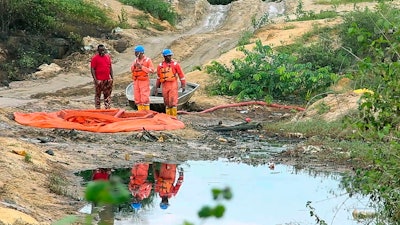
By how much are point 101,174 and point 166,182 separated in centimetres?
97

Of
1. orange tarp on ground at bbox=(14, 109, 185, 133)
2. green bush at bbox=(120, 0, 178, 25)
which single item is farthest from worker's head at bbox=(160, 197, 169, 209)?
green bush at bbox=(120, 0, 178, 25)

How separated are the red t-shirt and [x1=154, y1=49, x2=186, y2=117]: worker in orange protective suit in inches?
42.6

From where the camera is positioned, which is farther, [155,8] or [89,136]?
[155,8]

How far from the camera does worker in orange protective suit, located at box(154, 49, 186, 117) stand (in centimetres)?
1661

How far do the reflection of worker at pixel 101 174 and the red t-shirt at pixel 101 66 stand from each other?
5.12 metres

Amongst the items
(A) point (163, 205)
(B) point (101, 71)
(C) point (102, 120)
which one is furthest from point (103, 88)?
(A) point (163, 205)

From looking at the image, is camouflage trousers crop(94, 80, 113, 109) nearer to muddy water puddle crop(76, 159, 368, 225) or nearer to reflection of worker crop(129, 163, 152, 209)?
muddy water puddle crop(76, 159, 368, 225)

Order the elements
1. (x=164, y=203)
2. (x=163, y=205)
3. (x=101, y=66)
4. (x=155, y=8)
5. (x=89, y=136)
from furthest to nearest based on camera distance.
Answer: (x=155, y=8) < (x=101, y=66) < (x=89, y=136) < (x=164, y=203) < (x=163, y=205)

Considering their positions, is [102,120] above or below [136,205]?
below

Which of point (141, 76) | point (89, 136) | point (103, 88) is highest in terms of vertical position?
point (141, 76)

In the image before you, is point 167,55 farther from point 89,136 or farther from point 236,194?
point 236,194

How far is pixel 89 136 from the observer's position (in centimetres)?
1499

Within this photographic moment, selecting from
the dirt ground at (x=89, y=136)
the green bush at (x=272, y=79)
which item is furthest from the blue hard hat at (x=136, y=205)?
the green bush at (x=272, y=79)

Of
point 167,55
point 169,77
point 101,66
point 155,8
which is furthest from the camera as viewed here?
point 155,8
